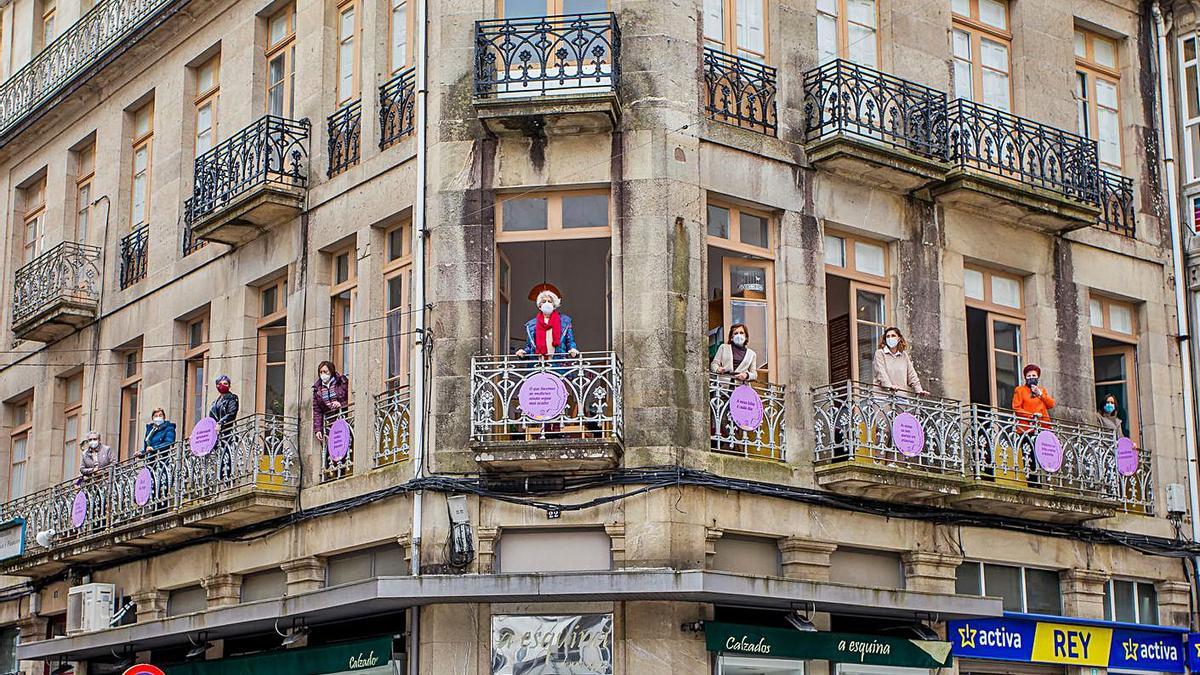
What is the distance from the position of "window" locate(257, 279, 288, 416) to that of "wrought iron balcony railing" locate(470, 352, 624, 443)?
14.9 ft

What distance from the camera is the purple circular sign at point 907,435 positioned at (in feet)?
63.3

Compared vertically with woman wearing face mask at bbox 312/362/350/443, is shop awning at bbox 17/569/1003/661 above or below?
below

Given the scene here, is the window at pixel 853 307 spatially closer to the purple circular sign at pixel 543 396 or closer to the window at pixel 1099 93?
the purple circular sign at pixel 543 396

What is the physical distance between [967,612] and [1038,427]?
2.84 metres

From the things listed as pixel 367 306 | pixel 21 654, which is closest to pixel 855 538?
pixel 367 306

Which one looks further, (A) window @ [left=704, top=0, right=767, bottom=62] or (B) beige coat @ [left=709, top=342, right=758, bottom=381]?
(A) window @ [left=704, top=0, right=767, bottom=62]

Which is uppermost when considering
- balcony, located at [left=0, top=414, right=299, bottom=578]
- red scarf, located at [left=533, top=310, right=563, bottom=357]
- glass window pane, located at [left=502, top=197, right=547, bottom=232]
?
glass window pane, located at [left=502, top=197, right=547, bottom=232]

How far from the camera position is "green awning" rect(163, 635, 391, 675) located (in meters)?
18.4

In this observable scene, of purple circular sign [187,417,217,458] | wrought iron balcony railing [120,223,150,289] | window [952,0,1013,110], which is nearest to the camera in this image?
purple circular sign [187,417,217,458]

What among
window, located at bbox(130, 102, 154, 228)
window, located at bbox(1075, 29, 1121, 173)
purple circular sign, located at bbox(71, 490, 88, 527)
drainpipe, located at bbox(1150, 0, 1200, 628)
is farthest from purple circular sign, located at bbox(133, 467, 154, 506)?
drainpipe, located at bbox(1150, 0, 1200, 628)

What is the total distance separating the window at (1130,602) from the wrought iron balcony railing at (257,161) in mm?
11120

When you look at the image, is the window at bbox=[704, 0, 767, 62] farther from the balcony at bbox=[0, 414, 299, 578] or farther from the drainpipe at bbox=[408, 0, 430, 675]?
the balcony at bbox=[0, 414, 299, 578]

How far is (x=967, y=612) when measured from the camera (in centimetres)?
1917

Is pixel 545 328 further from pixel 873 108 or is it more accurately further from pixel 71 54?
pixel 71 54
